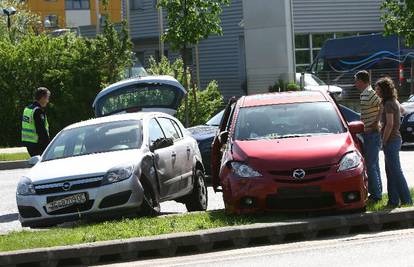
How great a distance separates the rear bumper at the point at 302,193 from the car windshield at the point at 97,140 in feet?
6.65

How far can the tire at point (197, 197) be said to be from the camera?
13414mm

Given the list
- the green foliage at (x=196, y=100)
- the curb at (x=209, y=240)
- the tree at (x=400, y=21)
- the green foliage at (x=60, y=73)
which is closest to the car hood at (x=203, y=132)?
the curb at (x=209, y=240)

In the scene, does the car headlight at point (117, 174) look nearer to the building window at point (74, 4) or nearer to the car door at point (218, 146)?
the car door at point (218, 146)

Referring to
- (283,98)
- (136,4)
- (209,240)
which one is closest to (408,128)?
(283,98)

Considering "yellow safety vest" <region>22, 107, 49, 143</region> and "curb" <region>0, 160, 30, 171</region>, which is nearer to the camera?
"yellow safety vest" <region>22, 107, 49, 143</region>

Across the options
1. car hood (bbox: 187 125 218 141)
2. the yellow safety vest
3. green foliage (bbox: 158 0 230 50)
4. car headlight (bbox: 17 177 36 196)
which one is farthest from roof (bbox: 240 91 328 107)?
green foliage (bbox: 158 0 230 50)

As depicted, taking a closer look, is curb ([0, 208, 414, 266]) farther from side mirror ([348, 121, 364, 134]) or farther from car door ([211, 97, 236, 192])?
car door ([211, 97, 236, 192])

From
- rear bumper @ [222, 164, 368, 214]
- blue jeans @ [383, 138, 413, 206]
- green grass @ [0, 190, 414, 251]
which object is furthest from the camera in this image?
blue jeans @ [383, 138, 413, 206]

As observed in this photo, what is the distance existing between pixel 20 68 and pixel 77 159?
838 inches

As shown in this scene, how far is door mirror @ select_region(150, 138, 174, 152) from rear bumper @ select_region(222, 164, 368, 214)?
176cm

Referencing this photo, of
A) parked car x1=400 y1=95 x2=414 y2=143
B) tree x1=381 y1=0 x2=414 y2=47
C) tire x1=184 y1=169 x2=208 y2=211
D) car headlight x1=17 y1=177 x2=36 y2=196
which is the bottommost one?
parked car x1=400 y1=95 x2=414 y2=143

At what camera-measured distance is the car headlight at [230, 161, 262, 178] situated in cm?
1063

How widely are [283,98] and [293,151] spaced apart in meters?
1.85

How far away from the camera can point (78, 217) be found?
36.7 feet
